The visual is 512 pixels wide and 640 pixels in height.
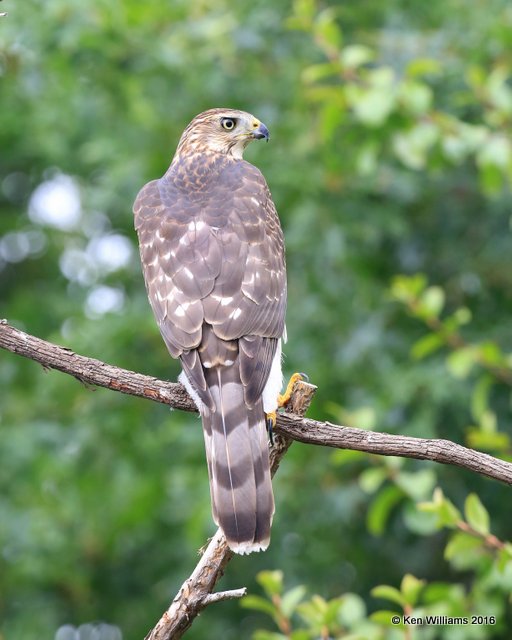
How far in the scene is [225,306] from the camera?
14.3ft

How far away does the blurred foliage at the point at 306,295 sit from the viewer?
630 centimetres

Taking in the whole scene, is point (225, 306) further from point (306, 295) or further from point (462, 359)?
point (306, 295)

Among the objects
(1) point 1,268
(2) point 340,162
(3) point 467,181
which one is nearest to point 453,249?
(3) point 467,181

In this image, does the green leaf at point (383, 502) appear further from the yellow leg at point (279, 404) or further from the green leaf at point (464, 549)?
the yellow leg at point (279, 404)

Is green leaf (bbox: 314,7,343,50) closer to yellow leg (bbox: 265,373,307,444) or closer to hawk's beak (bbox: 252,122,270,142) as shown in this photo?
hawk's beak (bbox: 252,122,270,142)

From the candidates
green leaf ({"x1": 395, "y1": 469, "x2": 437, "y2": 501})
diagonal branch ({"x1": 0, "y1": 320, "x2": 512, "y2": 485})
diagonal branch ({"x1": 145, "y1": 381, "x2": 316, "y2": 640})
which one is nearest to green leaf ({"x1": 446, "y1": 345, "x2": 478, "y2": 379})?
green leaf ({"x1": 395, "y1": 469, "x2": 437, "y2": 501})

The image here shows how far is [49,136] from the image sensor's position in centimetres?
847

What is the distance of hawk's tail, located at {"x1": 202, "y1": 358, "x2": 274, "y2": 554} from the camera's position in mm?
3807

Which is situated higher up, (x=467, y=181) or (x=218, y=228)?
(x=467, y=181)

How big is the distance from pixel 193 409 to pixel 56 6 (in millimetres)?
3388

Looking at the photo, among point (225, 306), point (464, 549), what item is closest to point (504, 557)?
point (464, 549)

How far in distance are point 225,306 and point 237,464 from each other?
2.26ft

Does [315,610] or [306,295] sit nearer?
[315,610]

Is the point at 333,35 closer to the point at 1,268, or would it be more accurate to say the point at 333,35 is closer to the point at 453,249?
the point at 453,249
